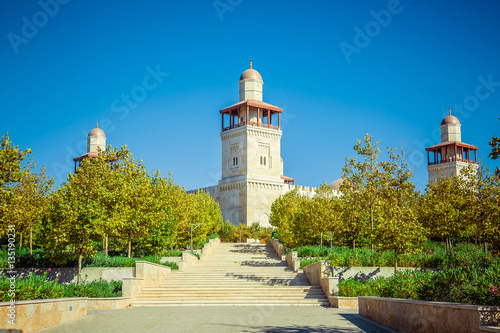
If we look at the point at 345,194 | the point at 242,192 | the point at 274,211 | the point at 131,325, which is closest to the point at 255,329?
the point at 131,325

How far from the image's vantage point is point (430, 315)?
960cm

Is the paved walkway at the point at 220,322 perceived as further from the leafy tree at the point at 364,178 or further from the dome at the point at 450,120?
the dome at the point at 450,120

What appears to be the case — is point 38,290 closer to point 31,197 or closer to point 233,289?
point 233,289

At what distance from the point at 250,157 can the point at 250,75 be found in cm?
1004

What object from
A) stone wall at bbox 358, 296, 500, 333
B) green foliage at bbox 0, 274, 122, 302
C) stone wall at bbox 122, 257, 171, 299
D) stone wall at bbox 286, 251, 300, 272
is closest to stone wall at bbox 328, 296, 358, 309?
stone wall at bbox 358, 296, 500, 333

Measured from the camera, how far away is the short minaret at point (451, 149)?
75375 millimetres

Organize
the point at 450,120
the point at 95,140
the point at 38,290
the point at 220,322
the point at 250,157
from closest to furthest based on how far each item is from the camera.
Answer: the point at 38,290, the point at 220,322, the point at 250,157, the point at 95,140, the point at 450,120

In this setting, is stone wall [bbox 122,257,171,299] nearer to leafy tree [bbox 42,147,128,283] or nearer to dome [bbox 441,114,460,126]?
leafy tree [bbox 42,147,128,283]

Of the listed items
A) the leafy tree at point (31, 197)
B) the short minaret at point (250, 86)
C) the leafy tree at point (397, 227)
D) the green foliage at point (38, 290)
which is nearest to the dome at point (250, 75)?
the short minaret at point (250, 86)

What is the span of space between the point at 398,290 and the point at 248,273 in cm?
1296

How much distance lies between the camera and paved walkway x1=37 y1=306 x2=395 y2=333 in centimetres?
1137

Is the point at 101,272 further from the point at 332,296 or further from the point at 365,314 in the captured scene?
the point at 365,314

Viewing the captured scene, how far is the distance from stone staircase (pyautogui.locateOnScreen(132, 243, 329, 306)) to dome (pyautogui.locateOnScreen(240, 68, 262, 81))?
37717 millimetres

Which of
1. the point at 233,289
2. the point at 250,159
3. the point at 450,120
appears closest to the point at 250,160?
the point at 250,159
